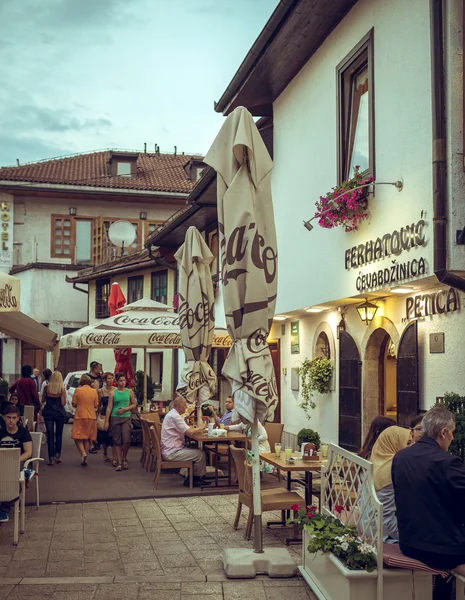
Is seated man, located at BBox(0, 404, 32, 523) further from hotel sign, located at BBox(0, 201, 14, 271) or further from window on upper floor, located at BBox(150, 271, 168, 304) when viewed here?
hotel sign, located at BBox(0, 201, 14, 271)

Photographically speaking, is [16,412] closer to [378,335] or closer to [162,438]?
[162,438]

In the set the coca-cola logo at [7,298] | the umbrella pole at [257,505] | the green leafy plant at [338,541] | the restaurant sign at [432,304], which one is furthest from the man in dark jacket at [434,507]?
the coca-cola logo at [7,298]

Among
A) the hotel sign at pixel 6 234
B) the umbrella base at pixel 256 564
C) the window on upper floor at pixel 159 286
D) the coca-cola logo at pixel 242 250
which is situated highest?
the hotel sign at pixel 6 234

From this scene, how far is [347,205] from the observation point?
9922mm

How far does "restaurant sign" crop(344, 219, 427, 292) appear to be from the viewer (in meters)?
8.43

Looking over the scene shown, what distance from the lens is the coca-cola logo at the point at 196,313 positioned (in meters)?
12.0

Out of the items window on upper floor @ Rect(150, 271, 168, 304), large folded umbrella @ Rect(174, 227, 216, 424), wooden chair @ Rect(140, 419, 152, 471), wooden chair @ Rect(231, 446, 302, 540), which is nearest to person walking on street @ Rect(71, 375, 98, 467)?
wooden chair @ Rect(140, 419, 152, 471)

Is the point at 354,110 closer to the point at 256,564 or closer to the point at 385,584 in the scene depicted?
the point at 256,564

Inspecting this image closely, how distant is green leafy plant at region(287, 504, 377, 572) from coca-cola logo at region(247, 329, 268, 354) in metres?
1.44

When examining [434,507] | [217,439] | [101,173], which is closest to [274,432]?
[217,439]

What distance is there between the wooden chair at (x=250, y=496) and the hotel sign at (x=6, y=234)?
92.7 ft

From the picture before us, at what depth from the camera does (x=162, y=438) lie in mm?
11023

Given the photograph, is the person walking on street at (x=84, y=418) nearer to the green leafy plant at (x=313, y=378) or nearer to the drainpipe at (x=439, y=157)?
the green leafy plant at (x=313, y=378)

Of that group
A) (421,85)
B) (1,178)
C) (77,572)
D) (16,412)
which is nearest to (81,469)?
(16,412)
